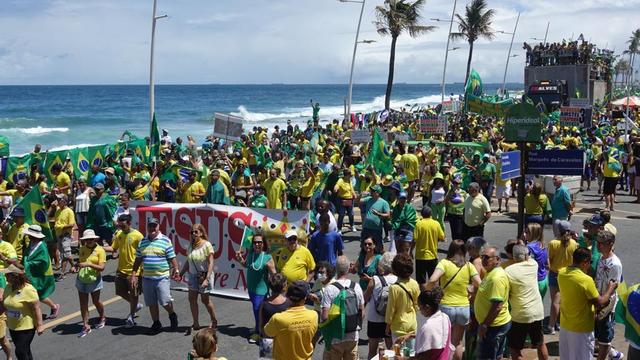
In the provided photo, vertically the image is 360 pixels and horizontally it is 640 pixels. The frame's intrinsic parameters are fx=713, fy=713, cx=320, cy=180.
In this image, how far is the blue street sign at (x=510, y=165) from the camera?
9.60m

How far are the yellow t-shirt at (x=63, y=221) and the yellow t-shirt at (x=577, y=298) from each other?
27.2ft

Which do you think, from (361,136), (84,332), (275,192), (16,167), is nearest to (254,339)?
(84,332)

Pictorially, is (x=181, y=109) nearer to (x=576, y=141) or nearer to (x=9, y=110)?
(x=9, y=110)

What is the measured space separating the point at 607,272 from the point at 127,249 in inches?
233

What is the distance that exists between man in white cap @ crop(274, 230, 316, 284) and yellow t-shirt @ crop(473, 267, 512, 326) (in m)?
2.21

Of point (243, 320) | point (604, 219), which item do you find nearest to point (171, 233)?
point (243, 320)

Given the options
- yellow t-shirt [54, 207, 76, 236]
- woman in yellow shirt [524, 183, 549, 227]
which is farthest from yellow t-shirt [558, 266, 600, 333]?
yellow t-shirt [54, 207, 76, 236]

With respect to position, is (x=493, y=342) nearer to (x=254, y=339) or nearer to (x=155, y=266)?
(x=254, y=339)

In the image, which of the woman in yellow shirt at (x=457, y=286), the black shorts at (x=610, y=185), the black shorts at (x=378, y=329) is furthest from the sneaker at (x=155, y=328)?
the black shorts at (x=610, y=185)

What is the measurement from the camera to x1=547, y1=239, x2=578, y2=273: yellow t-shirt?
845 centimetres

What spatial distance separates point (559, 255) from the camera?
850cm

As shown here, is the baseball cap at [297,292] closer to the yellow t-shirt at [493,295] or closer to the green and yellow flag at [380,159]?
the yellow t-shirt at [493,295]

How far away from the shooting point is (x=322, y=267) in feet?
23.4

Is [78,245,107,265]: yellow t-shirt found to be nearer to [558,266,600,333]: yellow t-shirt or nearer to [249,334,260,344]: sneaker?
[249,334,260,344]: sneaker
